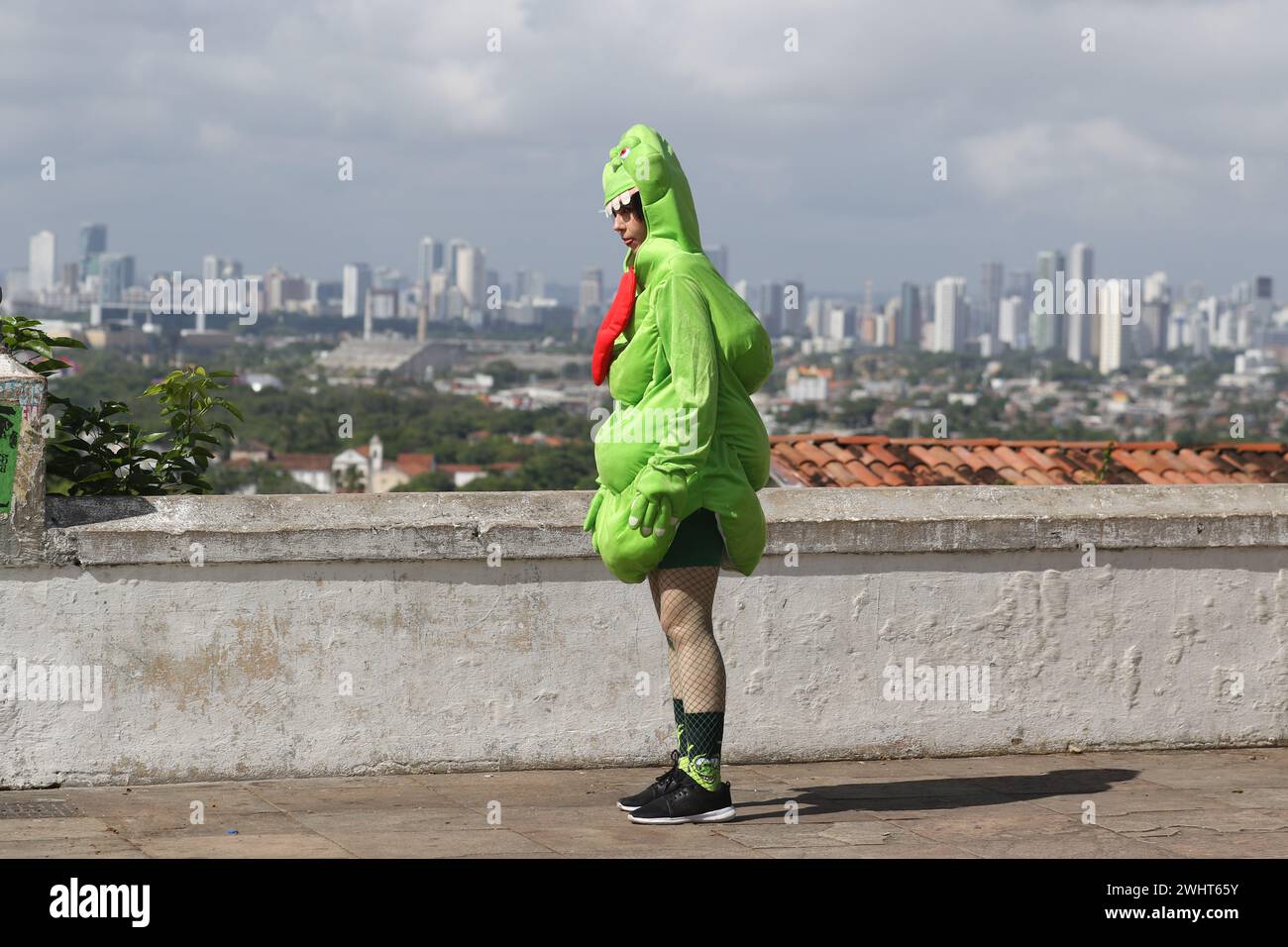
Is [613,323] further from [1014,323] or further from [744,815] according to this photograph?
[1014,323]

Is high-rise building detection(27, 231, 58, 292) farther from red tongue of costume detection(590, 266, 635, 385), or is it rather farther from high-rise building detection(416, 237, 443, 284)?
red tongue of costume detection(590, 266, 635, 385)

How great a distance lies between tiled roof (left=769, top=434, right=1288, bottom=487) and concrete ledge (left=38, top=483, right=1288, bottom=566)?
5310 millimetres

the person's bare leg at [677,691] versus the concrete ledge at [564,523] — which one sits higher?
the concrete ledge at [564,523]

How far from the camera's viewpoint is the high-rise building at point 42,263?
131850mm

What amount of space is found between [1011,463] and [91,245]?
151 m

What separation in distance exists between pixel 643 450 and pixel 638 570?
0.35 m

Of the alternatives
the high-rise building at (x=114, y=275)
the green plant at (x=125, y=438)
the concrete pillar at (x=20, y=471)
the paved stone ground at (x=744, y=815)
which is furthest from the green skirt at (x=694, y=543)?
the high-rise building at (x=114, y=275)

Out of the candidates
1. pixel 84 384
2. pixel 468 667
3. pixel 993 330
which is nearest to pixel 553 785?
pixel 468 667

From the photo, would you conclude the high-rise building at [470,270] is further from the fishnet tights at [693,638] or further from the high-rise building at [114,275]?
the fishnet tights at [693,638]

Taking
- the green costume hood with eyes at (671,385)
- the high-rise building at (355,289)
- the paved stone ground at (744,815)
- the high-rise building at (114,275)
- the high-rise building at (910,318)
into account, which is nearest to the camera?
the paved stone ground at (744,815)

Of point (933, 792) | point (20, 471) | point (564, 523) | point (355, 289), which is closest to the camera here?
point (20, 471)

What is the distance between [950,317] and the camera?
140750 mm

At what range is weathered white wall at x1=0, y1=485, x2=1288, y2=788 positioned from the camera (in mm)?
5324

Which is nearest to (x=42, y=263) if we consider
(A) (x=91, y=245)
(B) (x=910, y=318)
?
(A) (x=91, y=245)
